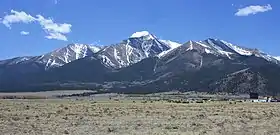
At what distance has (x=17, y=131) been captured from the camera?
34.2m

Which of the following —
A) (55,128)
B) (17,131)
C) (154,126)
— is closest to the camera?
(17,131)

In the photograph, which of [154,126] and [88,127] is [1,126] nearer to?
[88,127]

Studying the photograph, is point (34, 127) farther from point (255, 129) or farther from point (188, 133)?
point (255, 129)

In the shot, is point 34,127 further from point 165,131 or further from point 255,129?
point 255,129

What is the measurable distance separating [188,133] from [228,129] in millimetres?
5066

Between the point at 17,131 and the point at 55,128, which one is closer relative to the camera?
the point at 17,131

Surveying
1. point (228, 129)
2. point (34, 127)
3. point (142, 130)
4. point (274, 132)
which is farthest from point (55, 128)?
point (274, 132)

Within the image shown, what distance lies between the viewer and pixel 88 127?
126 ft

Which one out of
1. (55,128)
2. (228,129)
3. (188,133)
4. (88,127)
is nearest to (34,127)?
(55,128)

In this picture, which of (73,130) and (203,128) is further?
(203,128)

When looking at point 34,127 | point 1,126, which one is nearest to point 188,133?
point 34,127

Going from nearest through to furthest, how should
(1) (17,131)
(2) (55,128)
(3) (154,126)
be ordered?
(1) (17,131)
(2) (55,128)
(3) (154,126)

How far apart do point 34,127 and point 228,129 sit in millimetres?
15085

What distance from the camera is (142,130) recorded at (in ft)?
119
